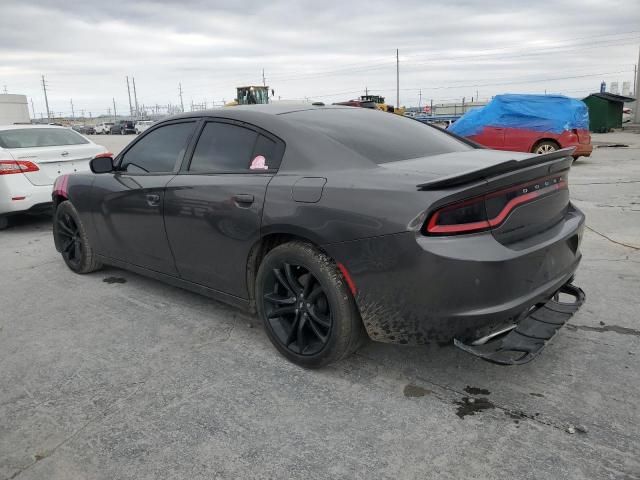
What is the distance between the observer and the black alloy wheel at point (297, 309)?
2852 millimetres

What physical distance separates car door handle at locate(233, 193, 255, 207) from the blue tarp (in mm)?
10916

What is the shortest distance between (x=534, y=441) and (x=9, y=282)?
469 centimetres

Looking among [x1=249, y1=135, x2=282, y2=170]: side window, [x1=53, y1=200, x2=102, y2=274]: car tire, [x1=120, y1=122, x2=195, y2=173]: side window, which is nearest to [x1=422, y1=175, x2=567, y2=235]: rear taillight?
[x1=249, y1=135, x2=282, y2=170]: side window

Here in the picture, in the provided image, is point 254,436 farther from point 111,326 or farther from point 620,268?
point 620,268

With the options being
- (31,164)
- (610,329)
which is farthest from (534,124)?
(31,164)

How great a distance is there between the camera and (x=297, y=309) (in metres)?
2.95

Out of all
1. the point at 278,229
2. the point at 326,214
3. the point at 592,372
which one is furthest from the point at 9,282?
the point at 592,372

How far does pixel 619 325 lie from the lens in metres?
3.40

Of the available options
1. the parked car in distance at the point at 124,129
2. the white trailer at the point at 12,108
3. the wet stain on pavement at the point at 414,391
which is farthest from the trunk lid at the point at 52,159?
the parked car in distance at the point at 124,129

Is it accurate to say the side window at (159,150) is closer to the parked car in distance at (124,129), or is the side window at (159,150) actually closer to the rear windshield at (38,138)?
the rear windshield at (38,138)

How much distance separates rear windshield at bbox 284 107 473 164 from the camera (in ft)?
9.75

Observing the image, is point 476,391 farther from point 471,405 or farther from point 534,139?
point 534,139

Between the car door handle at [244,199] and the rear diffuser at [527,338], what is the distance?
139 centimetres

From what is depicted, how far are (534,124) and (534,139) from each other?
0.35 m
